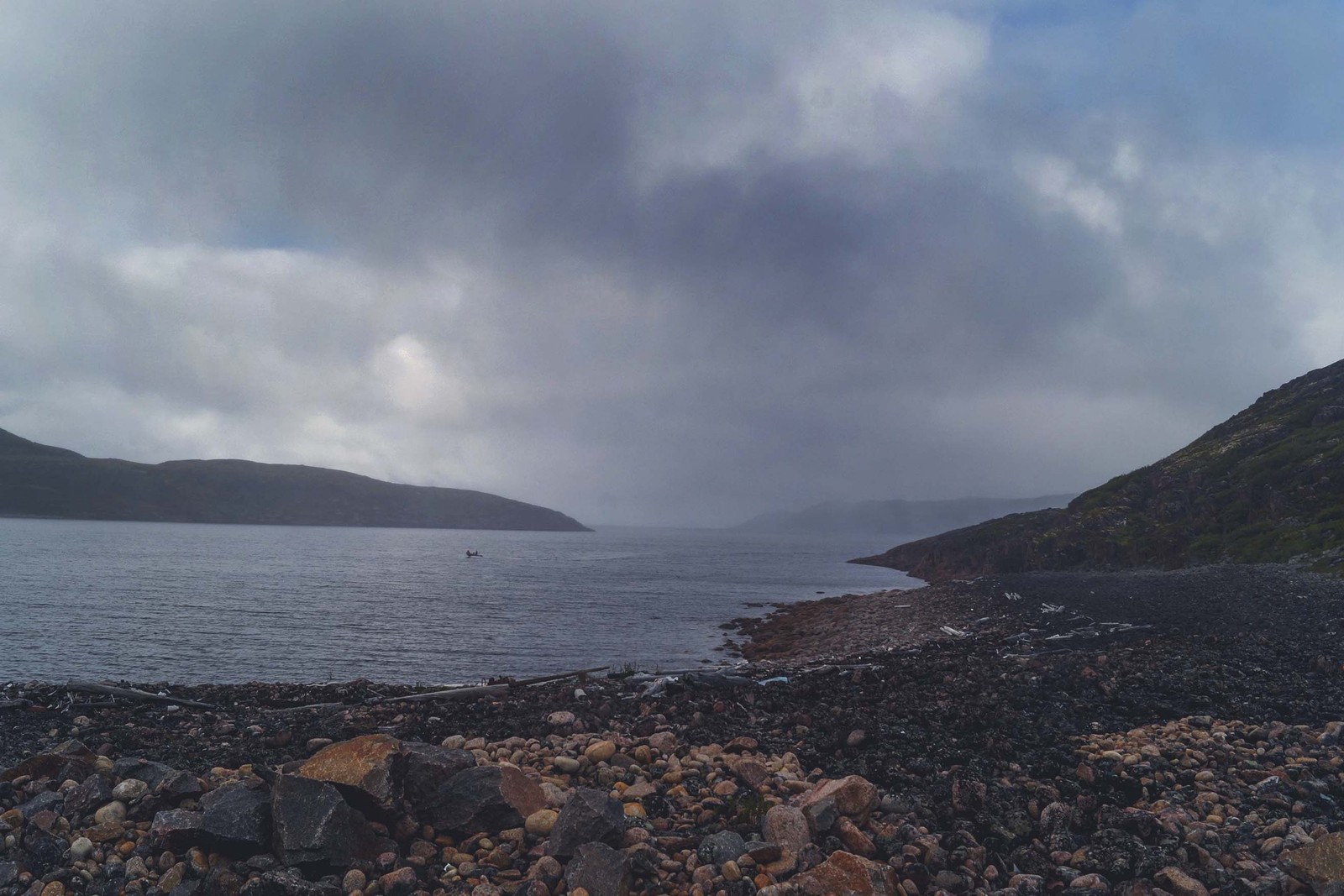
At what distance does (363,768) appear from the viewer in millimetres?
8633

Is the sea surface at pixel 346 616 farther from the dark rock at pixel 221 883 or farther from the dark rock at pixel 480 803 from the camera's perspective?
the dark rock at pixel 221 883

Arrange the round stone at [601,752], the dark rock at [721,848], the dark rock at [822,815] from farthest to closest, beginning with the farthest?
the round stone at [601,752] < the dark rock at [822,815] < the dark rock at [721,848]

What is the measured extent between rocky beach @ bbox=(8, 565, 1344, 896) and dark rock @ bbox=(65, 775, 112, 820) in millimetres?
25

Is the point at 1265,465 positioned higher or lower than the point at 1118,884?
higher

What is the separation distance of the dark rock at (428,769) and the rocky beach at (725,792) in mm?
32

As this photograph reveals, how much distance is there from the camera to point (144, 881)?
7.72 m

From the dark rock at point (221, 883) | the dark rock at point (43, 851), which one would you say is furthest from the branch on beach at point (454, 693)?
the dark rock at point (221, 883)

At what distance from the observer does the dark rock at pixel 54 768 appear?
32.0ft

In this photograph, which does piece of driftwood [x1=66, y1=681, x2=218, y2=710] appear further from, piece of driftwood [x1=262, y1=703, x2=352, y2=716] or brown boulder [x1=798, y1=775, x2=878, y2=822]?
brown boulder [x1=798, y1=775, x2=878, y2=822]

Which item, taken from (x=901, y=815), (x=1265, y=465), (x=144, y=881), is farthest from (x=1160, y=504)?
(x=144, y=881)

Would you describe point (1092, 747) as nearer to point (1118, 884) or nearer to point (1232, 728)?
point (1232, 728)

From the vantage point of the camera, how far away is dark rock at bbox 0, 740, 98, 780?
384 inches

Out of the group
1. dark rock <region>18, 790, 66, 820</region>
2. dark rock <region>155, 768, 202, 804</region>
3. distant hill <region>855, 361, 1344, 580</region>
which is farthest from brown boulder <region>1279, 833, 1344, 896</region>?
distant hill <region>855, 361, 1344, 580</region>

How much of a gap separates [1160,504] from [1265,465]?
32.1 feet
